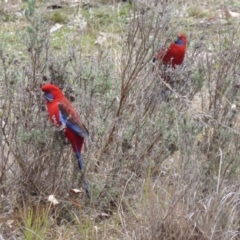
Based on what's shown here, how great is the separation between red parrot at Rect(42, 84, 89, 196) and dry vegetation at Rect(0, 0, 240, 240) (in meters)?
0.07

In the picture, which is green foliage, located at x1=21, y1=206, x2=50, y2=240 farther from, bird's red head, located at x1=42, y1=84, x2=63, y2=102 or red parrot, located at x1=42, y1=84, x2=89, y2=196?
bird's red head, located at x1=42, y1=84, x2=63, y2=102

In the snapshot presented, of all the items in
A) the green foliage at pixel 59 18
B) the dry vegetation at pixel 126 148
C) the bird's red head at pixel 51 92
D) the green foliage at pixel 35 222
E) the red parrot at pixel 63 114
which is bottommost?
the green foliage at pixel 59 18

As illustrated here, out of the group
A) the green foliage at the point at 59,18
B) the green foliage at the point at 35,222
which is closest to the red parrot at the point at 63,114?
the green foliage at the point at 35,222

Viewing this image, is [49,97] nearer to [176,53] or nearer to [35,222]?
[35,222]

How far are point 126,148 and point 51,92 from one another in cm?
54

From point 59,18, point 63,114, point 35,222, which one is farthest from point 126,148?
point 59,18

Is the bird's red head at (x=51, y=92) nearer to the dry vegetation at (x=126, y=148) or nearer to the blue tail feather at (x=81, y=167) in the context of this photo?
the dry vegetation at (x=126, y=148)

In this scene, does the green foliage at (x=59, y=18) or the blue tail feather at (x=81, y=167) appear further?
the green foliage at (x=59, y=18)

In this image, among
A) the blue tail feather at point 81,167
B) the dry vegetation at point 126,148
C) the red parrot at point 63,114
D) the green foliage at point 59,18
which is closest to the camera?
the dry vegetation at point 126,148

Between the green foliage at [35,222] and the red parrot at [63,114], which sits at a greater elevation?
the red parrot at [63,114]

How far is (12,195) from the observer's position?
394 cm

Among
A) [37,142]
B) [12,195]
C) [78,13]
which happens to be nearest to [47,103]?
[37,142]

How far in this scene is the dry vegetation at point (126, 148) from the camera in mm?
3539

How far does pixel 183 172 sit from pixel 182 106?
0.74m
